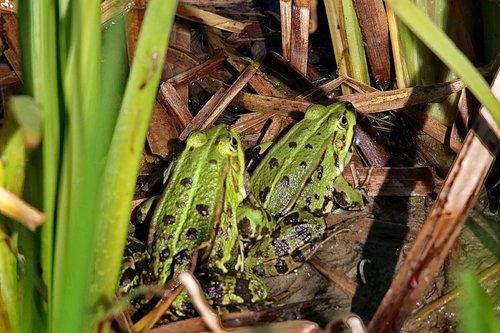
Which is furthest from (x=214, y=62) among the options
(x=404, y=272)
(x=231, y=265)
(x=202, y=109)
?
(x=404, y=272)

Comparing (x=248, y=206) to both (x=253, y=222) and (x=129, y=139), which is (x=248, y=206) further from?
(x=129, y=139)

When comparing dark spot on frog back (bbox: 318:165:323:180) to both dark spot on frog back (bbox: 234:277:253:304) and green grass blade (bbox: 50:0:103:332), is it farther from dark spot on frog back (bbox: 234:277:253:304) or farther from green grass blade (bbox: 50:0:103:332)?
green grass blade (bbox: 50:0:103:332)

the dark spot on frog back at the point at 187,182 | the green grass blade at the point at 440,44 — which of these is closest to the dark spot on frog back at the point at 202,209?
the dark spot on frog back at the point at 187,182

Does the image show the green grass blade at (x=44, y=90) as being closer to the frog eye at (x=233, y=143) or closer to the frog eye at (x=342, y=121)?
the frog eye at (x=233, y=143)

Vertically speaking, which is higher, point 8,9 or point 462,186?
point 8,9

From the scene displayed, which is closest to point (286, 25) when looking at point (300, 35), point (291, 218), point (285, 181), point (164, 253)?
point (300, 35)

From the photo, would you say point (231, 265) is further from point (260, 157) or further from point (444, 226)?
point (444, 226)
